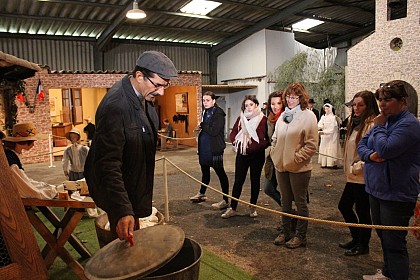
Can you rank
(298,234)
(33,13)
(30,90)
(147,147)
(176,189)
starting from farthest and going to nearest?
(33,13), (30,90), (176,189), (298,234), (147,147)

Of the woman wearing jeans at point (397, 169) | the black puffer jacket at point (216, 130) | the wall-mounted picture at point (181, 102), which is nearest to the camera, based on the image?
the woman wearing jeans at point (397, 169)

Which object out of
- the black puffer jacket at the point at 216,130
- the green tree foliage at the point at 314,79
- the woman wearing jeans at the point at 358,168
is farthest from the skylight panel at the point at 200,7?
the woman wearing jeans at the point at 358,168

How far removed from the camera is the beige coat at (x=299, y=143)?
3.89 metres

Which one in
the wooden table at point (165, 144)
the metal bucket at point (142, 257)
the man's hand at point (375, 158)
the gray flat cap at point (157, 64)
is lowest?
the wooden table at point (165, 144)

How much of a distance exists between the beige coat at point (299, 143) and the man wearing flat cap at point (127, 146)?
1850 mm

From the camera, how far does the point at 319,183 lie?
7.80m

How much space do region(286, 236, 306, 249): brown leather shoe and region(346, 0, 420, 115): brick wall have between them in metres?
8.61

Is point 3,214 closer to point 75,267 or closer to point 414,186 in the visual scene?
point 75,267

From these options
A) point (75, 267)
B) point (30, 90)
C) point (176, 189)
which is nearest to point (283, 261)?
point (75, 267)

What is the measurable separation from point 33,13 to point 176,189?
28.9 ft

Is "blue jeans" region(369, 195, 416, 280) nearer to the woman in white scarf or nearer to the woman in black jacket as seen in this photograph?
the woman in white scarf

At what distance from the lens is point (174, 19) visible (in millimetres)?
14695

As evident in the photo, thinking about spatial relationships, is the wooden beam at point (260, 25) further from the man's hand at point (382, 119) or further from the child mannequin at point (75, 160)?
the man's hand at point (382, 119)

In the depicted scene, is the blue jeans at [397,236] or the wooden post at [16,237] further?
the blue jeans at [397,236]
